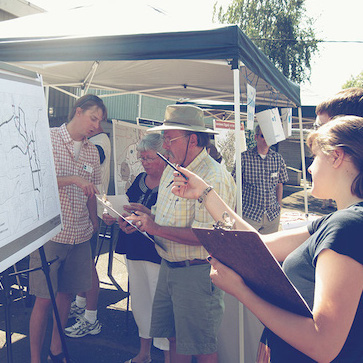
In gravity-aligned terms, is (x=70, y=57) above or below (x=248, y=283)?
above

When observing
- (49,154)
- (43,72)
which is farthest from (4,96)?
(43,72)

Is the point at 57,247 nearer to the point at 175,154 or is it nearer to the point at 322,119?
the point at 175,154

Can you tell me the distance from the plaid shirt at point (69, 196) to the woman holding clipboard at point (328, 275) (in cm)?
166

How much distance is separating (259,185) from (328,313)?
3.71 m

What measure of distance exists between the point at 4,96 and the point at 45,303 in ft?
4.91

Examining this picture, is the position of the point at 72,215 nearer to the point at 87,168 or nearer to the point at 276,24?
the point at 87,168

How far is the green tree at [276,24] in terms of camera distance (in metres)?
19.6

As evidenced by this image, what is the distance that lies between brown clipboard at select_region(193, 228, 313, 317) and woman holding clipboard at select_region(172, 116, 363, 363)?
1.1 inches

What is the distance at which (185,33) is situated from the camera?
2268 millimetres

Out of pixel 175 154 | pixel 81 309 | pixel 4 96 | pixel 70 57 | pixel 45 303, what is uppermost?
pixel 70 57

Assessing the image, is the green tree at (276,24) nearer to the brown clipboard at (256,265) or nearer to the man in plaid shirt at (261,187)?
the man in plaid shirt at (261,187)

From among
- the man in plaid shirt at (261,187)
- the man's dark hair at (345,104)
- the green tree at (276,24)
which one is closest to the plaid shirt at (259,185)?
the man in plaid shirt at (261,187)

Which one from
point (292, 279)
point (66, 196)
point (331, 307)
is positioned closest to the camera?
point (331, 307)

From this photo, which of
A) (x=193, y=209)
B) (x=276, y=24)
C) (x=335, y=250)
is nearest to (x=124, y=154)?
(x=193, y=209)
